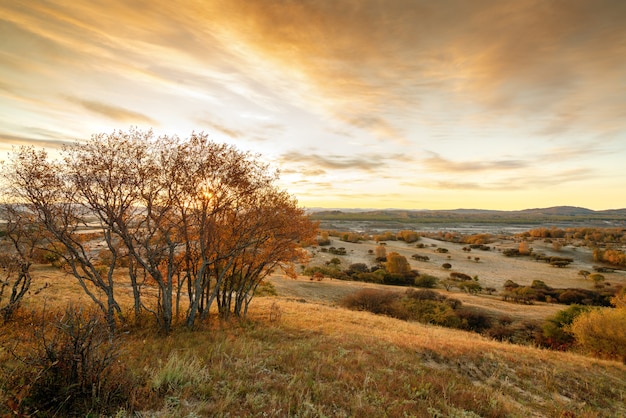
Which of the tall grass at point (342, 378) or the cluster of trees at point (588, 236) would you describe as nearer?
the tall grass at point (342, 378)

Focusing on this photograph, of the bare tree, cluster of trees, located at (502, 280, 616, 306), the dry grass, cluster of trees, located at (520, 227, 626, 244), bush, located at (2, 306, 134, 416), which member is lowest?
cluster of trees, located at (502, 280, 616, 306)

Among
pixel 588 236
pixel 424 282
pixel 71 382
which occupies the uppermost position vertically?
pixel 71 382

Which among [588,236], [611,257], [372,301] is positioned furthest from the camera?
[588,236]

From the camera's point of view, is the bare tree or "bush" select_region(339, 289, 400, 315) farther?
"bush" select_region(339, 289, 400, 315)

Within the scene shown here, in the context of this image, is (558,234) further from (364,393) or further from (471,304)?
(364,393)

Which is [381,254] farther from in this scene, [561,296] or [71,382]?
[71,382]

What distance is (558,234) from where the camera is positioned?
5541 inches

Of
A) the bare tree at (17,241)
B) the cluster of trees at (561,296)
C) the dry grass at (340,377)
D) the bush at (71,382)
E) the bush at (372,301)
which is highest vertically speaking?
the bare tree at (17,241)

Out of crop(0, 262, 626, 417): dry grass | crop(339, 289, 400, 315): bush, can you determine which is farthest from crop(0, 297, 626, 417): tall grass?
crop(339, 289, 400, 315): bush

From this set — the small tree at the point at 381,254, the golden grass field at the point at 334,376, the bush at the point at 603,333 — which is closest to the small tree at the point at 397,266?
the small tree at the point at 381,254

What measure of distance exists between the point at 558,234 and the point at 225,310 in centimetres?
17595

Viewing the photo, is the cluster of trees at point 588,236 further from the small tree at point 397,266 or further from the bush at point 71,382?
the bush at point 71,382

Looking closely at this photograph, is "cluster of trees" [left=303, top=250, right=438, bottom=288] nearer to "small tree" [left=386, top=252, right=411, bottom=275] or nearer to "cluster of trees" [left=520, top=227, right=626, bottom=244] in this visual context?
"small tree" [left=386, top=252, right=411, bottom=275]

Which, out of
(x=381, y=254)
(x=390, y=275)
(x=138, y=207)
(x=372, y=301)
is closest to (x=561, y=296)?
(x=390, y=275)
